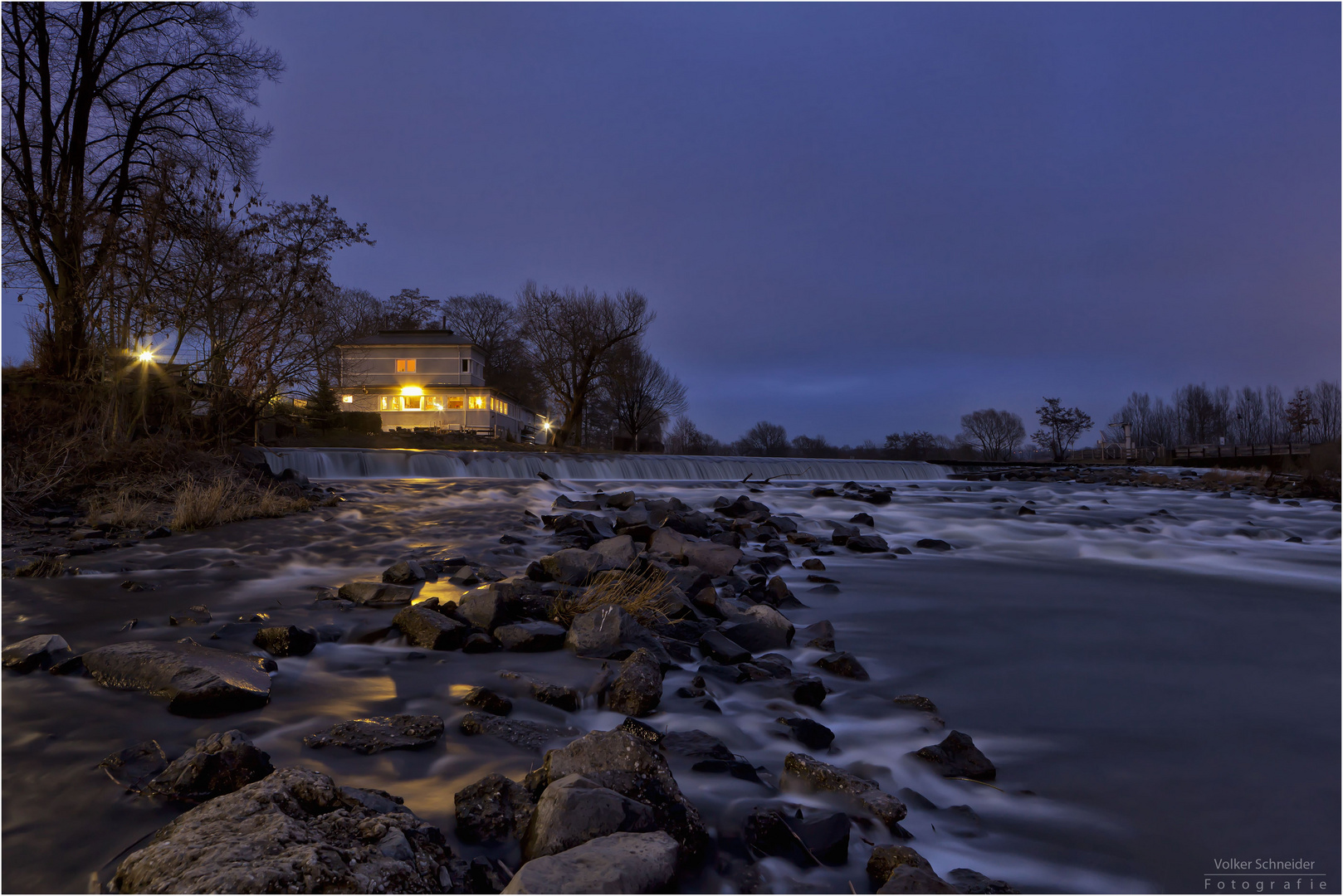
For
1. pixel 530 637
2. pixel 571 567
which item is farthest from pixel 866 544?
pixel 530 637

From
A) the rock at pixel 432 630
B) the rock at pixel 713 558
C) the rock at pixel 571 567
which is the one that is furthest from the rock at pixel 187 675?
the rock at pixel 713 558

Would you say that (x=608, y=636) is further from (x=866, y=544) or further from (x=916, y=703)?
(x=866, y=544)

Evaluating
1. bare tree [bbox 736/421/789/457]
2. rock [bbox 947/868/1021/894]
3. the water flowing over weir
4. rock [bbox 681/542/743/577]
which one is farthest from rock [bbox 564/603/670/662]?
bare tree [bbox 736/421/789/457]

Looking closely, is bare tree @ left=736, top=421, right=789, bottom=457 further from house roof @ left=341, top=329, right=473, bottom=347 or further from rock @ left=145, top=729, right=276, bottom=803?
rock @ left=145, top=729, right=276, bottom=803

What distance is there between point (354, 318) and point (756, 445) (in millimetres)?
40908

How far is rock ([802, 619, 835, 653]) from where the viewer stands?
14.2 feet

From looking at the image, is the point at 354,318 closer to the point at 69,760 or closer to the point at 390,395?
the point at 390,395

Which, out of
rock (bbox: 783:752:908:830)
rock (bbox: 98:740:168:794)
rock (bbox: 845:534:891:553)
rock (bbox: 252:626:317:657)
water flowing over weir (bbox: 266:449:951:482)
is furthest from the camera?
water flowing over weir (bbox: 266:449:951:482)

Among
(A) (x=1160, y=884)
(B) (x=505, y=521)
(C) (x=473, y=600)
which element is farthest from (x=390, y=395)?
(A) (x=1160, y=884)

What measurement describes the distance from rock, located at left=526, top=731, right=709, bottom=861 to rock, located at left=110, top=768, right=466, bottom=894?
1.49 ft

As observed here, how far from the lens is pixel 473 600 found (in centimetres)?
431

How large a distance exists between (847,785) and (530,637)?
213cm

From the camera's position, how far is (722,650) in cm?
396

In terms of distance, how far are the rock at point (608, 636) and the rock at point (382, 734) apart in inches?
48.4
